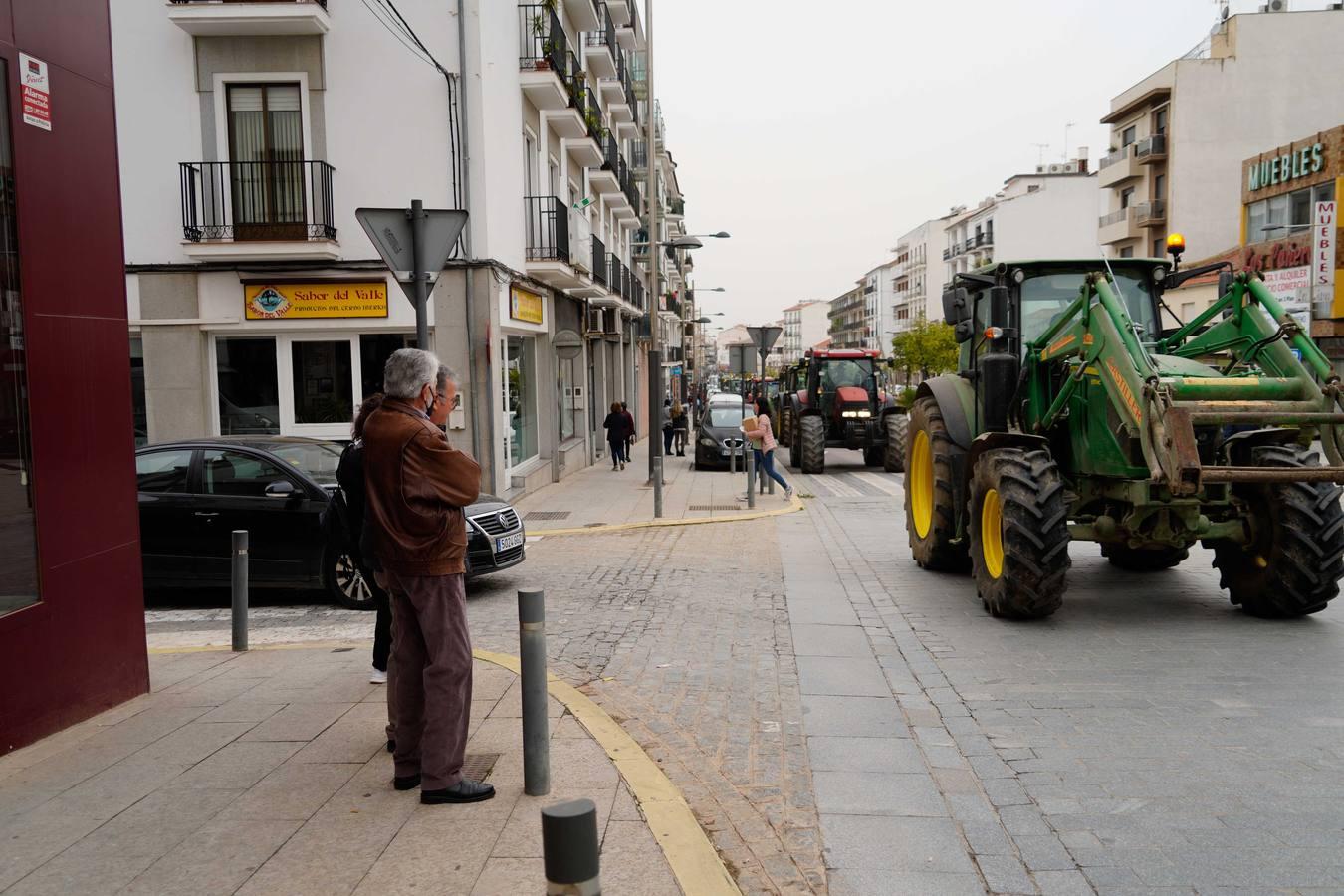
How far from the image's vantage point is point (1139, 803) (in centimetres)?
455

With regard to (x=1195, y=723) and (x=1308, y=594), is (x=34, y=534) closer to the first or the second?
(x=1195, y=723)

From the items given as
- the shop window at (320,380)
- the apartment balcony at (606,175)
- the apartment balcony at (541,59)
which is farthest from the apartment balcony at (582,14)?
the shop window at (320,380)

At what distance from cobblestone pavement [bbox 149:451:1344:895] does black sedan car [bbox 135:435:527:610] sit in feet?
1.22

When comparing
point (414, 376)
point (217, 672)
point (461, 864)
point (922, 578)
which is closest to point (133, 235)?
point (217, 672)

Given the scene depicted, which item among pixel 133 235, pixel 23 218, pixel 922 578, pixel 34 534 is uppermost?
pixel 133 235

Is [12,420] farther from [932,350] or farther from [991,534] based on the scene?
[932,350]

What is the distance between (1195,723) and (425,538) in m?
4.11

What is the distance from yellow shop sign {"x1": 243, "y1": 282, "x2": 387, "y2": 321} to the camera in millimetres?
16062

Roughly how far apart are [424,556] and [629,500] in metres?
13.7

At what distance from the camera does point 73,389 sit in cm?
536

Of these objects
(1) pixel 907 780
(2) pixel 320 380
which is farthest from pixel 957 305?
(2) pixel 320 380

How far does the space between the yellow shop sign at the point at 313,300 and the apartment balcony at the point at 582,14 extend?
998cm

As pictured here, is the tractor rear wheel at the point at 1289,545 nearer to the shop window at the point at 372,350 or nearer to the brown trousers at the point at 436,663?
the brown trousers at the point at 436,663

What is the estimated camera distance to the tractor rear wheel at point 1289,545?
7.36 metres
